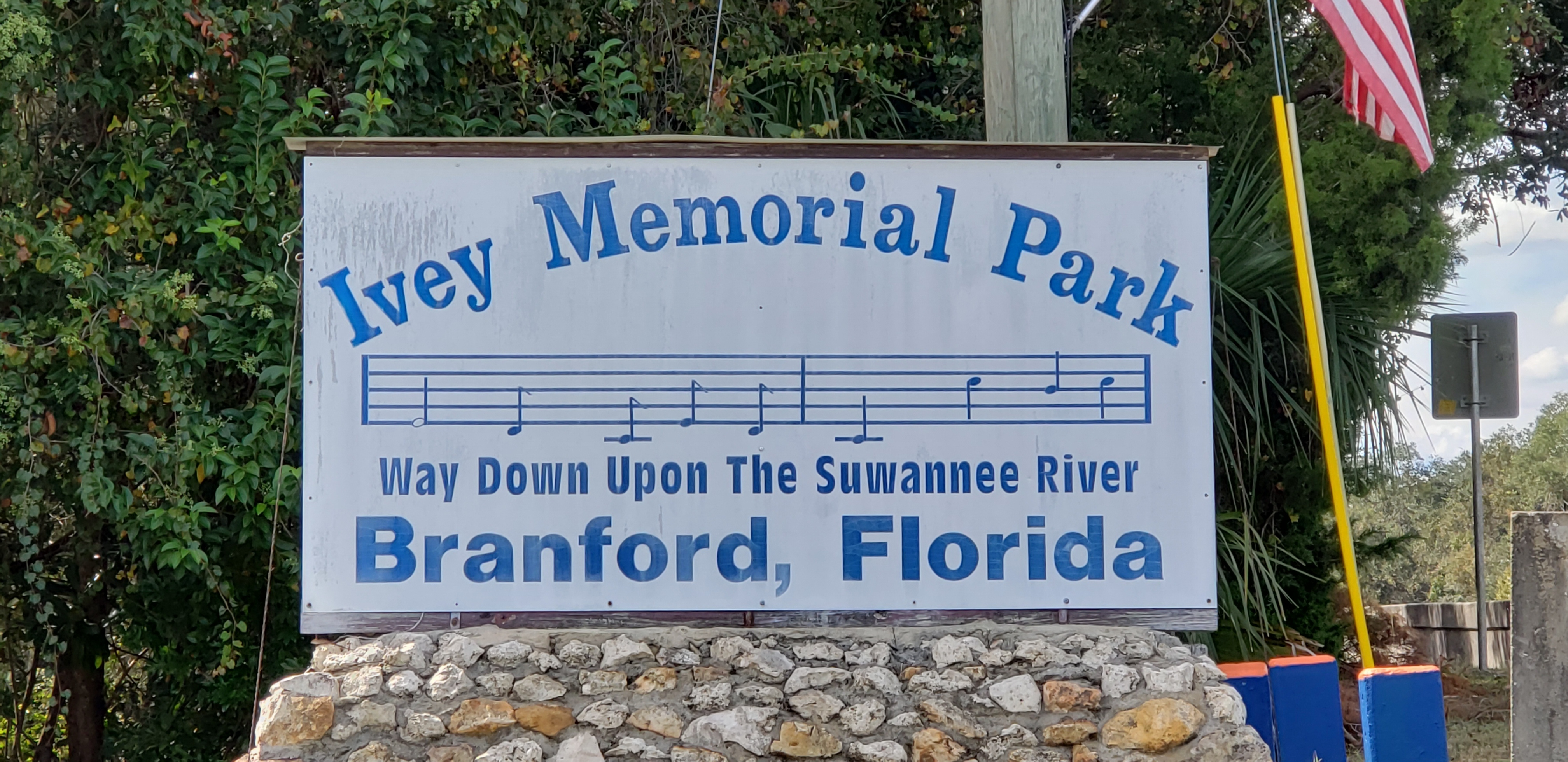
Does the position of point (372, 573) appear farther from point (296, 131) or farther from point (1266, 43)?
point (1266, 43)

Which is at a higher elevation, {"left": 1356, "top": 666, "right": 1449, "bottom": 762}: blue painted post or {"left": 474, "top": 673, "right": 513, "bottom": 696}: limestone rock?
{"left": 474, "top": 673, "right": 513, "bottom": 696}: limestone rock

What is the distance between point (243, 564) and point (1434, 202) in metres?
5.61

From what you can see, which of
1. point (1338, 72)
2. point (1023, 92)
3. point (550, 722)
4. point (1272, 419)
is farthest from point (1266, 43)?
point (550, 722)

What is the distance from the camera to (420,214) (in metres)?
4.09

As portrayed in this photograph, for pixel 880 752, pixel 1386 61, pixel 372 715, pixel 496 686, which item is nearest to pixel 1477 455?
pixel 1386 61

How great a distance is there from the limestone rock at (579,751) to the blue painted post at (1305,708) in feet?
6.71

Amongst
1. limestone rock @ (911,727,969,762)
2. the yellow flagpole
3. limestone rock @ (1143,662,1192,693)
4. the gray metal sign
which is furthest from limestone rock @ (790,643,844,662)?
the gray metal sign

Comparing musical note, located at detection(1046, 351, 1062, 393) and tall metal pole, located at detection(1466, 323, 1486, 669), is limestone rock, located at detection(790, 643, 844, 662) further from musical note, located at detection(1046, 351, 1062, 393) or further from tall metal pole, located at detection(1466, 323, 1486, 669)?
tall metal pole, located at detection(1466, 323, 1486, 669)

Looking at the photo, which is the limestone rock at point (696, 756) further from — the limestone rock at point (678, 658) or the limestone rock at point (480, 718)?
the limestone rock at point (480, 718)

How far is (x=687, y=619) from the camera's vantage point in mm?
3998

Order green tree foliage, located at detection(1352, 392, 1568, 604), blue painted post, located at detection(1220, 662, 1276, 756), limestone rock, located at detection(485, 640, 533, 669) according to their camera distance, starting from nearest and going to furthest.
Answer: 1. limestone rock, located at detection(485, 640, 533, 669)
2. blue painted post, located at detection(1220, 662, 1276, 756)
3. green tree foliage, located at detection(1352, 392, 1568, 604)

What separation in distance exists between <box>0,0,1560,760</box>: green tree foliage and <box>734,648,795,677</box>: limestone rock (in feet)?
6.28

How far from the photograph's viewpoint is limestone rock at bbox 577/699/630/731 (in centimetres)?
385

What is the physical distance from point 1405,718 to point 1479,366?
186 inches
